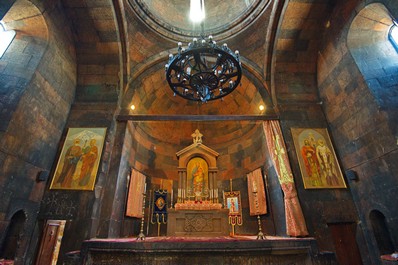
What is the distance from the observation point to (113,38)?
917cm

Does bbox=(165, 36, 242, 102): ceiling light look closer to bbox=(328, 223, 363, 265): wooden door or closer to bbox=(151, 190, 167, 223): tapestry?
bbox=(151, 190, 167, 223): tapestry

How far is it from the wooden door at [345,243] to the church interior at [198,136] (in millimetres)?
38

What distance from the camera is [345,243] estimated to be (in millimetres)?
7387

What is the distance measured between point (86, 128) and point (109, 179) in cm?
251

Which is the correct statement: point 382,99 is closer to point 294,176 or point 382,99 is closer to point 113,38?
point 294,176

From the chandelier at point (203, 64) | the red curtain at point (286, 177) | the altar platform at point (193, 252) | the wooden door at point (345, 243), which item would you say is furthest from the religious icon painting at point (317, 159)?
the chandelier at point (203, 64)

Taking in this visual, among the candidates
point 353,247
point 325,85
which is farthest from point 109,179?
point 325,85

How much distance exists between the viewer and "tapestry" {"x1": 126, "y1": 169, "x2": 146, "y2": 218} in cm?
890

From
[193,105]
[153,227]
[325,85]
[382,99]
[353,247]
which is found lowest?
[353,247]

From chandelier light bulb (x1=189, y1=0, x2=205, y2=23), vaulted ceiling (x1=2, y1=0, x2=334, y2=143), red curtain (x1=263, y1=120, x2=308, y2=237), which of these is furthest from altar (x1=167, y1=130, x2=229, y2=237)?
chandelier light bulb (x1=189, y1=0, x2=205, y2=23)

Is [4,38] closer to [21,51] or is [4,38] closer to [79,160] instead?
[21,51]

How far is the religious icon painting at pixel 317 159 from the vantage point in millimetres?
7973

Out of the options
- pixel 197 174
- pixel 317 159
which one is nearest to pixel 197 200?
pixel 197 174

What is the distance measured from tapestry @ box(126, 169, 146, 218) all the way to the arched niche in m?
1.98
